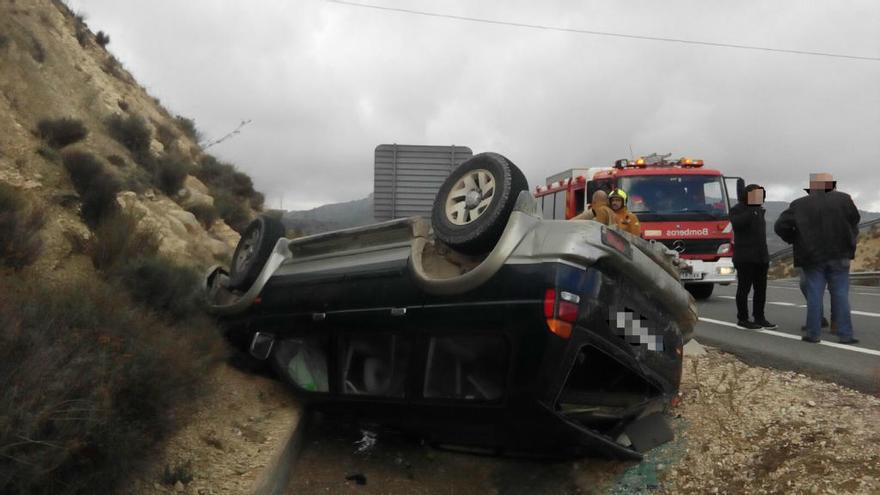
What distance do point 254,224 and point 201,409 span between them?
5.72 ft

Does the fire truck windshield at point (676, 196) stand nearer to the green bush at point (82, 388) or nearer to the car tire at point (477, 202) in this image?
the car tire at point (477, 202)

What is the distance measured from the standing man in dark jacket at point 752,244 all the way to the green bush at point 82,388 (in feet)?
22.1

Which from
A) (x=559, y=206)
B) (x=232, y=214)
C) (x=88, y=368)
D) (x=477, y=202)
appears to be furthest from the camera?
(x=559, y=206)

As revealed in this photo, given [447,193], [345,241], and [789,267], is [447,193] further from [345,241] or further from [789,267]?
[789,267]

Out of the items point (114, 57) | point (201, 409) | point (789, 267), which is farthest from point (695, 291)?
point (789, 267)

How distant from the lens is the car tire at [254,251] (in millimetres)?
5297

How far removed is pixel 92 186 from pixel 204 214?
4.67 m

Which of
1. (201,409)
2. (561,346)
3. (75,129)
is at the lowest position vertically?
(201,409)

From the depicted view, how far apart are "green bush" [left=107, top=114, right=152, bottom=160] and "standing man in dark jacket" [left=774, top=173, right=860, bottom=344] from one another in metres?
10.3

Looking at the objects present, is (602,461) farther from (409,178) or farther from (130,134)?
(409,178)

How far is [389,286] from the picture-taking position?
13.3ft

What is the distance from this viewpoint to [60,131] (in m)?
8.64

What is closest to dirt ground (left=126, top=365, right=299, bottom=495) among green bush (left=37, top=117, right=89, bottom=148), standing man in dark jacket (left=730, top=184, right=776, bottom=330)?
green bush (left=37, top=117, right=89, bottom=148)

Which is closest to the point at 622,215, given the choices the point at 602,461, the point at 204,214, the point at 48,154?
the point at 602,461
